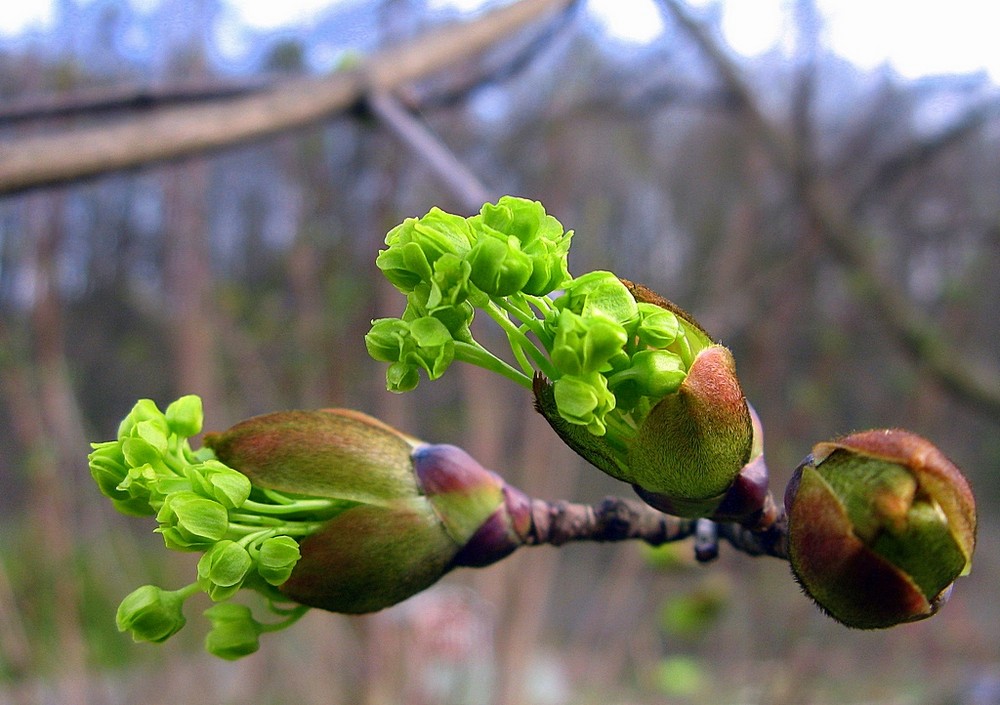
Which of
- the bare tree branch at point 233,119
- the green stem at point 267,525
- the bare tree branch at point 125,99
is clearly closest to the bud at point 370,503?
the green stem at point 267,525

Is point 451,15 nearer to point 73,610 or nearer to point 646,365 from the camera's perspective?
point 73,610

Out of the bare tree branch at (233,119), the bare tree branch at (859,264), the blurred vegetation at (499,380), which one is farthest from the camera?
the blurred vegetation at (499,380)

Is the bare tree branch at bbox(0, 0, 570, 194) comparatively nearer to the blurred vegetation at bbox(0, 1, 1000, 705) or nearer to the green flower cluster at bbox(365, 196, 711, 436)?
the blurred vegetation at bbox(0, 1, 1000, 705)

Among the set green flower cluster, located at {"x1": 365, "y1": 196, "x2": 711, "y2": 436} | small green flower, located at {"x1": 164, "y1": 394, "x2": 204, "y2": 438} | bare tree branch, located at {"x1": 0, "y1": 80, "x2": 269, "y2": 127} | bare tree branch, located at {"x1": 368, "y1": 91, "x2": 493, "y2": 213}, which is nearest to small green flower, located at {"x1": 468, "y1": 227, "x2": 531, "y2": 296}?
green flower cluster, located at {"x1": 365, "y1": 196, "x2": 711, "y2": 436}

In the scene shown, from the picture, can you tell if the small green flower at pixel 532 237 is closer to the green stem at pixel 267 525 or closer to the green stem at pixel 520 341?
the green stem at pixel 520 341

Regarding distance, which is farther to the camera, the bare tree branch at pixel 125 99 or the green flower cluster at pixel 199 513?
the bare tree branch at pixel 125 99

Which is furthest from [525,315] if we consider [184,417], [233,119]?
[233,119]

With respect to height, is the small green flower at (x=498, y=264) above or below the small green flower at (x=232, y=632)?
above
